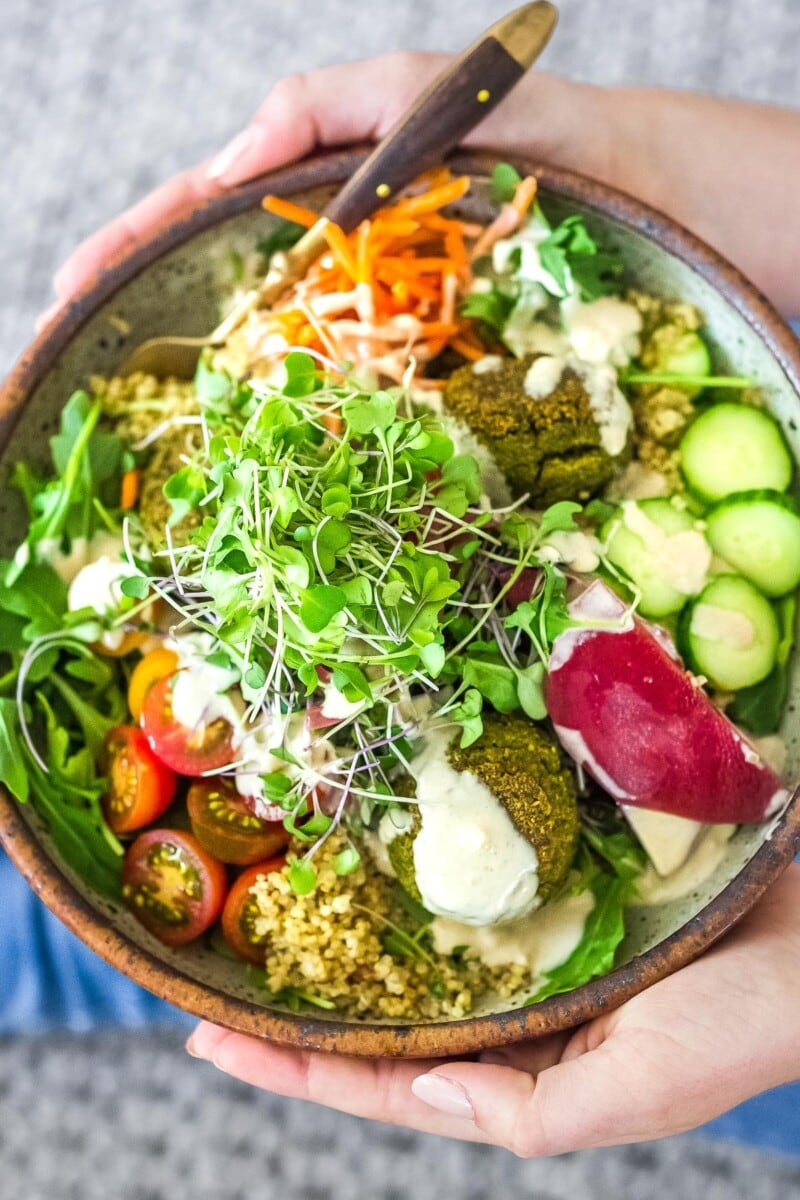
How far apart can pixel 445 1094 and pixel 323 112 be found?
1.53 metres

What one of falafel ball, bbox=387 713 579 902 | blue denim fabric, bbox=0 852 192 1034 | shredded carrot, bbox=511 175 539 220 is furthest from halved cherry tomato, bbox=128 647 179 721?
shredded carrot, bbox=511 175 539 220

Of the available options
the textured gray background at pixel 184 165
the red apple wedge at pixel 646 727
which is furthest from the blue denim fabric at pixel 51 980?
the red apple wedge at pixel 646 727

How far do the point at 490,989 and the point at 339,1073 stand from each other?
9.6 inches

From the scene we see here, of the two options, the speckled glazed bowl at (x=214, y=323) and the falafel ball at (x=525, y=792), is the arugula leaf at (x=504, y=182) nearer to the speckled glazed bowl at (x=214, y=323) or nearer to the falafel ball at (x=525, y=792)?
the speckled glazed bowl at (x=214, y=323)

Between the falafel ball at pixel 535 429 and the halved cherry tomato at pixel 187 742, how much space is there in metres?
0.55

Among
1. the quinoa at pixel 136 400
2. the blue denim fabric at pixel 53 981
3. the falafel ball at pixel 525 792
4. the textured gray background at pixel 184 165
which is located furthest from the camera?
the textured gray background at pixel 184 165

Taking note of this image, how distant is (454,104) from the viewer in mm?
1656

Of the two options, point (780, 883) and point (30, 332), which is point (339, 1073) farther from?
point (30, 332)

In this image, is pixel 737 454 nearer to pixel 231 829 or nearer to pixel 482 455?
pixel 482 455

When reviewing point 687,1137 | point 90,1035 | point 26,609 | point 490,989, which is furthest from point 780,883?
point 90,1035

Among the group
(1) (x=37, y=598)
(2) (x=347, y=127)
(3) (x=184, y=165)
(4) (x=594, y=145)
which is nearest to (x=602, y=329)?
(4) (x=594, y=145)

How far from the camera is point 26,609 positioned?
63.0 inches

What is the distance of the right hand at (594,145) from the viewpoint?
1843 millimetres

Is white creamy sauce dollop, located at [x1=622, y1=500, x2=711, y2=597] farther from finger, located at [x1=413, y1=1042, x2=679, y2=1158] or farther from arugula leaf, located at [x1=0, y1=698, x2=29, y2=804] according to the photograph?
arugula leaf, located at [x1=0, y1=698, x2=29, y2=804]
